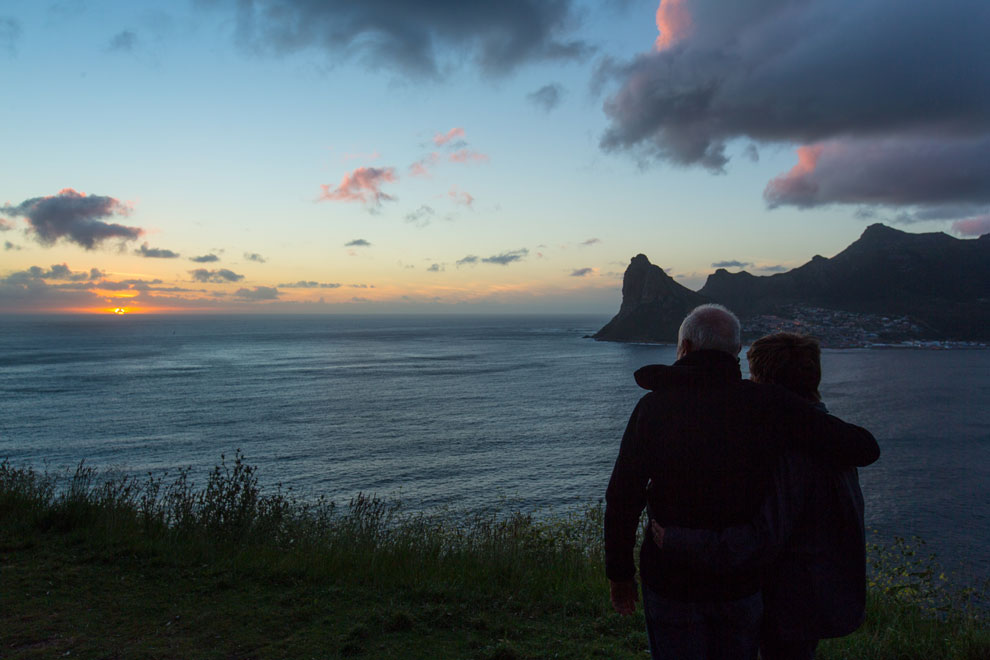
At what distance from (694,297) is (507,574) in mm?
168862

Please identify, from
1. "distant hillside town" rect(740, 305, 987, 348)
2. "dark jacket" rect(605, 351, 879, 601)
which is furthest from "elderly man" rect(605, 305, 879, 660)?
"distant hillside town" rect(740, 305, 987, 348)

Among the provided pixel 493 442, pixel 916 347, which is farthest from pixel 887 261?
pixel 493 442

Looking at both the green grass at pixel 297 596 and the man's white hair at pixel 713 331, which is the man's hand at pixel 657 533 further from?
the green grass at pixel 297 596

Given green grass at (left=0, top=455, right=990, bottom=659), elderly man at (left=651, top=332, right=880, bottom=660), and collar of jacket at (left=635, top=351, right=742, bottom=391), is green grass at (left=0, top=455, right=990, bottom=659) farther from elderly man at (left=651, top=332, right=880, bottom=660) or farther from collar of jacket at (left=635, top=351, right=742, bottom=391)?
collar of jacket at (left=635, top=351, right=742, bottom=391)

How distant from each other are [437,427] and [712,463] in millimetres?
41134

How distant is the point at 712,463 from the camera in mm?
2705

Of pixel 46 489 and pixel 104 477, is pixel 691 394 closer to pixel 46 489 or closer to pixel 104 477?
pixel 46 489

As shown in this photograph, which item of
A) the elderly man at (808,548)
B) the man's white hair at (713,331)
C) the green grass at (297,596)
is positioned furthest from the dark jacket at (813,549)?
the green grass at (297,596)

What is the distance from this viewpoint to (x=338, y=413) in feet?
161

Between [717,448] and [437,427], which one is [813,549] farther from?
[437,427]

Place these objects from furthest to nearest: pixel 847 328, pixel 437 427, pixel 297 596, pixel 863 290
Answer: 1. pixel 863 290
2. pixel 847 328
3. pixel 437 427
4. pixel 297 596

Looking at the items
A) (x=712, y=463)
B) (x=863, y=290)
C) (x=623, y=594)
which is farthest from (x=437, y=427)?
(x=863, y=290)

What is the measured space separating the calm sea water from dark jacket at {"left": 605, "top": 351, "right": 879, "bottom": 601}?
1193 centimetres

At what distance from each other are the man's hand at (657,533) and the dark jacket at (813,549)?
4 cm
